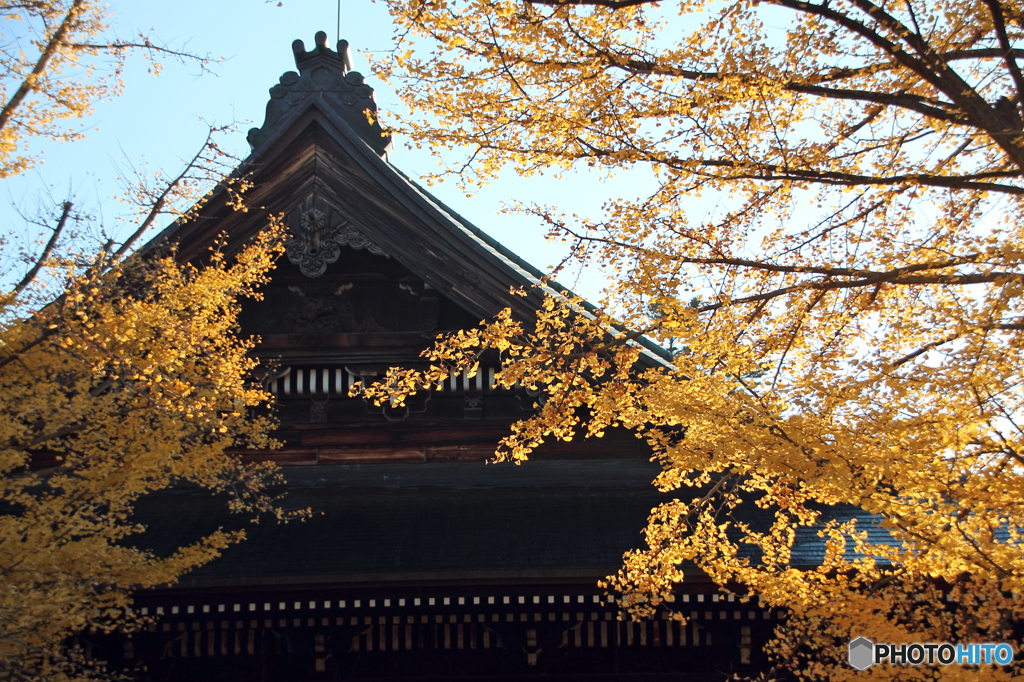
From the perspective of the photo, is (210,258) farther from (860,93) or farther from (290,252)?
(860,93)

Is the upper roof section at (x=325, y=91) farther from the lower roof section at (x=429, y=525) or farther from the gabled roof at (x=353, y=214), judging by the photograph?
the lower roof section at (x=429, y=525)

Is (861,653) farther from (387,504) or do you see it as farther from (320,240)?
(320,240)

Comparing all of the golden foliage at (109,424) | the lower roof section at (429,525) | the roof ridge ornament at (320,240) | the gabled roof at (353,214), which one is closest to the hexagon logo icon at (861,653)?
the lower roof section at (429,525)

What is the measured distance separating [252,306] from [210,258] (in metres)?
0.60

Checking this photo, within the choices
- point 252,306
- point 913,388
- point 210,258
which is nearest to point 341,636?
point 252,306

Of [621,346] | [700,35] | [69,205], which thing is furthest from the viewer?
[69,205]

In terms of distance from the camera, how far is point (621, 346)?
15.2 ft

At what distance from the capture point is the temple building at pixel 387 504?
17.4ft

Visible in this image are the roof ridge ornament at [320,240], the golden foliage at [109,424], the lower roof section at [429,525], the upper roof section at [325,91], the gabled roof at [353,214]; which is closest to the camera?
the golden foliage at [109,424]

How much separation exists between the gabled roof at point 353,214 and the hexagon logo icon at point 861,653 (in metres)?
2.70

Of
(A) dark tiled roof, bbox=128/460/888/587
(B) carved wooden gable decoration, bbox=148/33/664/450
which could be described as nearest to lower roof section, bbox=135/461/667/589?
(A) dark tiled roof, bbox=128/460/888/587

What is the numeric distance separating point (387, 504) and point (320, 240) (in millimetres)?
2540

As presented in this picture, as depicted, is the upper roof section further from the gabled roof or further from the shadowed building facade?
the gabled roof

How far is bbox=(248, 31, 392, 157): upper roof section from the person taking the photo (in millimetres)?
7523
